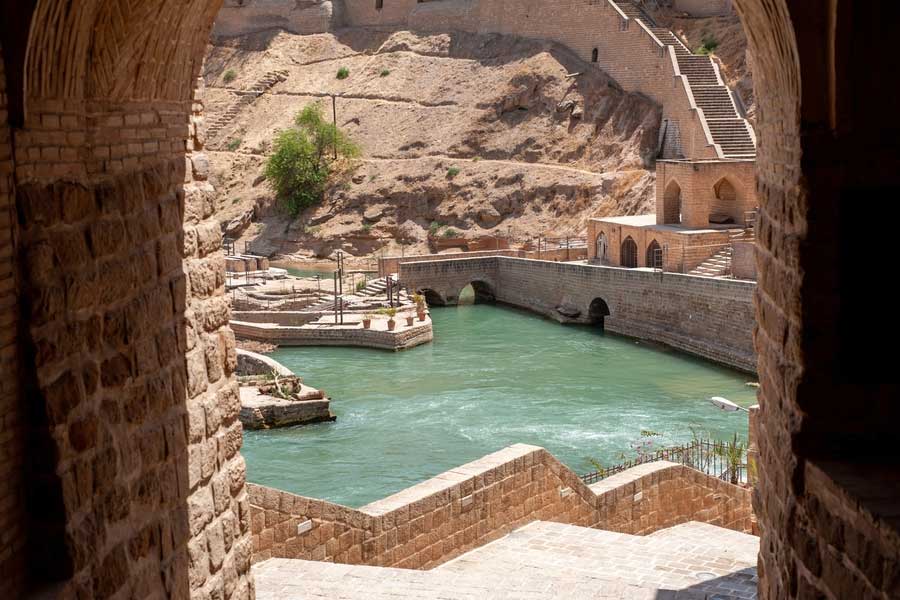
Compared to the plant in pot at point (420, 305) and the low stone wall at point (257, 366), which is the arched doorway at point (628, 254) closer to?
the plant in pot at point (420, 305)

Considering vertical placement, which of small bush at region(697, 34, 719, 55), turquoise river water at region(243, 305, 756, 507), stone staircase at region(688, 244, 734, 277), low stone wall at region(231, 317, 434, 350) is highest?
small bush at region(697, 34, 719, 55)

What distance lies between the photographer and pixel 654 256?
114ft

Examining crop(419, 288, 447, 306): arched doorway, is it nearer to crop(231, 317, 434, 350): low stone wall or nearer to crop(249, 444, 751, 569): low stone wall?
crop(231, 317, 434, 350): low stone wall

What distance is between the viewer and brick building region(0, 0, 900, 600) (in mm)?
4859

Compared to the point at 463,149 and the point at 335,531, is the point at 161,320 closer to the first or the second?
the point at 335,531

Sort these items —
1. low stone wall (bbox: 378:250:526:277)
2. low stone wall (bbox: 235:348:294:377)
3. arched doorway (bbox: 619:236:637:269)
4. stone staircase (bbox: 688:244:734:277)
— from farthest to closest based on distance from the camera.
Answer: low stone wall (bbox: 378:250:526:277) < arched doorway (bbox: 619:236:637:269) < stone staircase (bbox: 688:244:734:277) < low stone wall (bbox: 235:348:294:377)

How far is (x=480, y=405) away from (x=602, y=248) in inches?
464

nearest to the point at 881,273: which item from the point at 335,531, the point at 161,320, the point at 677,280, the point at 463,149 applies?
the point at 161,320

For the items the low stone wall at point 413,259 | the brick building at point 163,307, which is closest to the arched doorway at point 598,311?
the low stone wall at point 413,259

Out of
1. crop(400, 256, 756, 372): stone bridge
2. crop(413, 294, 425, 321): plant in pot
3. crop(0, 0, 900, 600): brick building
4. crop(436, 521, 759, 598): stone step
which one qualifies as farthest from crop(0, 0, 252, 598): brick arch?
crop(413, 294, 425, 321): plant in pot

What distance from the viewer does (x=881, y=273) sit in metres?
5.46

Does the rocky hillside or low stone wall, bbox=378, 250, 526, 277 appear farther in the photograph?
the rocky hillside

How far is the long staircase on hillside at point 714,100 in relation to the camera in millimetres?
38469

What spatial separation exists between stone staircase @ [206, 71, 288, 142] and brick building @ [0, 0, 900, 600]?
4846cm
